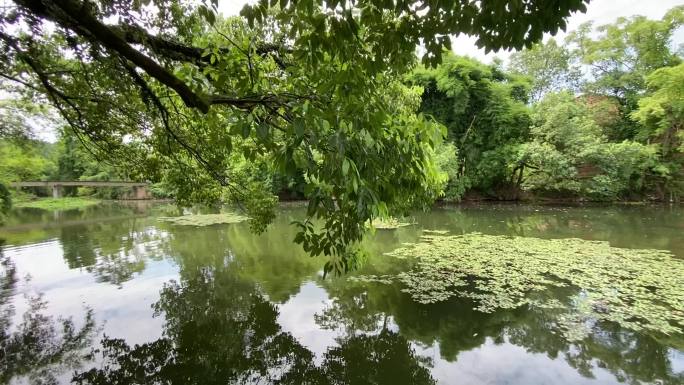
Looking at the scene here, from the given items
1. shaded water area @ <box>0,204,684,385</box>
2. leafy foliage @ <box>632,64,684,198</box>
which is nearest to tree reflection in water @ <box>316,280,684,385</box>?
shaded water area @ <box>0,204,684,385</box>

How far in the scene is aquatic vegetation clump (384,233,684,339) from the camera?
210 inches

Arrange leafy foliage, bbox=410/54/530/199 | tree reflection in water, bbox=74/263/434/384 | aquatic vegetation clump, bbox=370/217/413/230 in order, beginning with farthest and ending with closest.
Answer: leafy foliage, bbox=410/54/530/199 < aquatic vegetation clump, bbox=370/217/413/230 < tree reflection in water, bbox=74/263/434/384

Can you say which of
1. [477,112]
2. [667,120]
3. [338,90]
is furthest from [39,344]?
[667,120]

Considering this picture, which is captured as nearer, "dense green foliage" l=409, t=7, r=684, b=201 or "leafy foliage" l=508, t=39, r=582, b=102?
"dense green foliage" l=409, t=7, r=684, b=201

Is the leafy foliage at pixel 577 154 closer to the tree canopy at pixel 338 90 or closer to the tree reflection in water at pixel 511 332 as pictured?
the tree reflection in water at pixel 511 332

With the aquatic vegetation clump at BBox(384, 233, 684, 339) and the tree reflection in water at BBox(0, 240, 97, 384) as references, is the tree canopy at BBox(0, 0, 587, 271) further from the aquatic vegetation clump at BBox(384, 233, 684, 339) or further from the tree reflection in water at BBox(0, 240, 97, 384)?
the aquatic vegetation clump at BBox(384, 233, 684, 339)

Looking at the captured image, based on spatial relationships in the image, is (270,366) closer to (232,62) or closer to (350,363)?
(350,363)

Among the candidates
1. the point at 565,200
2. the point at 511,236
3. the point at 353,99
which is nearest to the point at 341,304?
the point at 353,99

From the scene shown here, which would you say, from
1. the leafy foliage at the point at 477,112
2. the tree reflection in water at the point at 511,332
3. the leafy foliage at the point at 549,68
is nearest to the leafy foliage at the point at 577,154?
the leafy foliage at the point at 477,112

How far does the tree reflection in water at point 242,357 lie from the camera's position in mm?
3941

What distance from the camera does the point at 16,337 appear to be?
5.07 m

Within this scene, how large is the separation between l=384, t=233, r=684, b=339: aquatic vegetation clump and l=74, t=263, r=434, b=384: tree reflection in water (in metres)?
1.89

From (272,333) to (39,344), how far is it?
113 inches

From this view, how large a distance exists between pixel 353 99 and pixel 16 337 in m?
5.86
